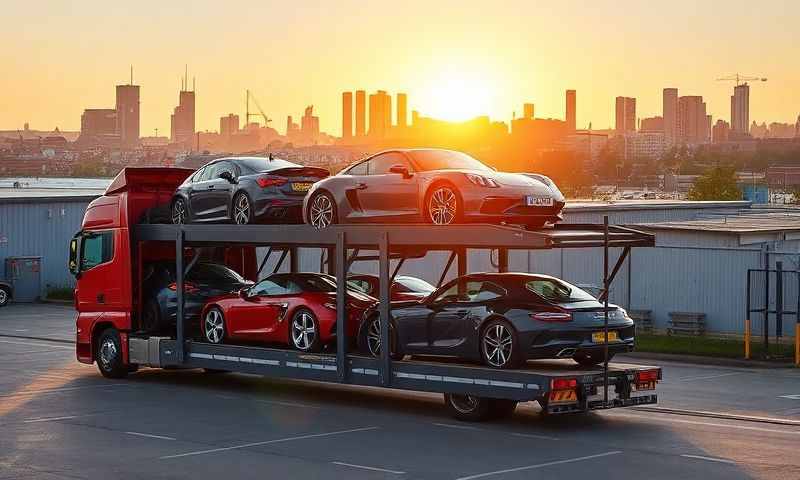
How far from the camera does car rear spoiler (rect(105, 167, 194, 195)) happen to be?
23.6 metres

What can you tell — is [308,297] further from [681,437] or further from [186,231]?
[681,437]

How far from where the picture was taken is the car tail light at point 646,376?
17.6 meters

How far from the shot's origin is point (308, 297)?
799 inches

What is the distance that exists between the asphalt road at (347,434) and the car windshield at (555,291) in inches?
66.5

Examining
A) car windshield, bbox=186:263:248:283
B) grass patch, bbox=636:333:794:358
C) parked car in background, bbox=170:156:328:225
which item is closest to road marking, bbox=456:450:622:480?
parked car in background, bbox=170:156:328:225

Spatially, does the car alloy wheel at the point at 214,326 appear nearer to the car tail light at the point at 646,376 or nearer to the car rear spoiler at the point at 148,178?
the car rear spoiler at the point at 148,178

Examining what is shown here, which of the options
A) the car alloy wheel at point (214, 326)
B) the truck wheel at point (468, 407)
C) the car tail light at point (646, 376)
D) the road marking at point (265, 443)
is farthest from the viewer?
the car alloy wheel at point (214, 326)

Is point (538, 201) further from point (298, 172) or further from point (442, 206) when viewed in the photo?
point (298, 172)

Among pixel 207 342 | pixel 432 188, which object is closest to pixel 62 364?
pixel 207 342

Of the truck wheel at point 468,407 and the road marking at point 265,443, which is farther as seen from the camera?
the truck wheel at point 468,407

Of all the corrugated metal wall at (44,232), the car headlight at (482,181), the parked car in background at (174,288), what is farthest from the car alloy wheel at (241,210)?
the corrugated metal wall at (44,232)

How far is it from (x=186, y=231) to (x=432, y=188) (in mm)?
5570

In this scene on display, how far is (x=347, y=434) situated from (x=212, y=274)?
6.99 metres

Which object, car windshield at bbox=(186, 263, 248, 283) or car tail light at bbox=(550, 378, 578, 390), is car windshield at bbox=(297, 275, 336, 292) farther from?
car tail light at bbox=(550, 378, 578, 390)
